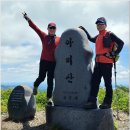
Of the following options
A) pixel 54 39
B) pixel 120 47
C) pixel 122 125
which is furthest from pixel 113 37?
pixel 122 125

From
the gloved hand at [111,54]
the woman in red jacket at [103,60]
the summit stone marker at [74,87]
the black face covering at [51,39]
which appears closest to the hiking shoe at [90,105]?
the woman in red jacket at [103,60]

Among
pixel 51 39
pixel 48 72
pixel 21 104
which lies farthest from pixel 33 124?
pixel 51 39

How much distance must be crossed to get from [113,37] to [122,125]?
2.83 metres

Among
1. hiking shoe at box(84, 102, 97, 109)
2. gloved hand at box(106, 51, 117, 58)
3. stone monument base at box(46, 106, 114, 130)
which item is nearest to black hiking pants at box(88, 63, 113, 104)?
hiking shoe at box(84, 102, 97, 109)

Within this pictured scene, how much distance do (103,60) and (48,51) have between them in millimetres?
1806

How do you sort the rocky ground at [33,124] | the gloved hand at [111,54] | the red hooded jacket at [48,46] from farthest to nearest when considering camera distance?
the red hooded jacket at [48,46]
the rocky ground at [33,124]
the gloved hand at [111,54]

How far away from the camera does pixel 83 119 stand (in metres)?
10.3

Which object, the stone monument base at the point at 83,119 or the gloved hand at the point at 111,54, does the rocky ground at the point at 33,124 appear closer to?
the stone monument base at the point at 83,119

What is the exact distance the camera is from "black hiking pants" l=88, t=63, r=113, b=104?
1022cm

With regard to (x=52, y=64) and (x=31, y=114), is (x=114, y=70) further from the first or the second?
(x=31, y=114)

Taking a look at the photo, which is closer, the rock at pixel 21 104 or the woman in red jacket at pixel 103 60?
the woman in red jacket at pixel 103 60

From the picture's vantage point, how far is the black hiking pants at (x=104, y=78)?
10.2 m

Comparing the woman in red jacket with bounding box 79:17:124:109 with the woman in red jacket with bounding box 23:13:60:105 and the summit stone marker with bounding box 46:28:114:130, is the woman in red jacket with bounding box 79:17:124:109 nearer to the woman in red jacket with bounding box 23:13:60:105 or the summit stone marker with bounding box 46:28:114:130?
the summit stone marker with bounding box 46:28:114:130

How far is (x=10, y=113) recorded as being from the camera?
39.0 feet
